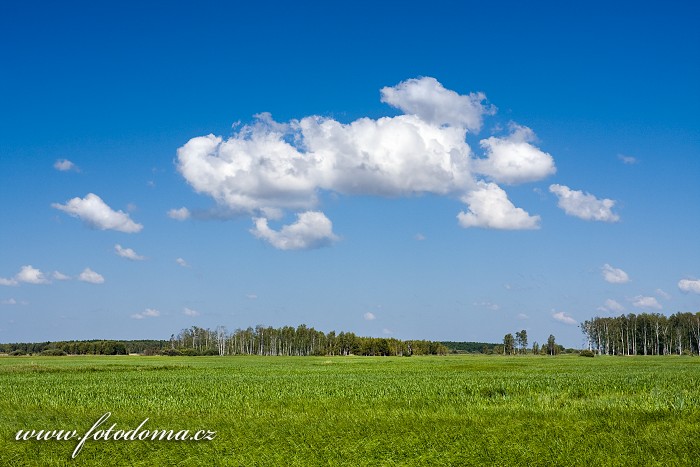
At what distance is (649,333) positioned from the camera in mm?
178250

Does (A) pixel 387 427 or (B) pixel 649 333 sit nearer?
(A) pixel 387 427

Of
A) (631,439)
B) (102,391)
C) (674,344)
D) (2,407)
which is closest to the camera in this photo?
(631,439)

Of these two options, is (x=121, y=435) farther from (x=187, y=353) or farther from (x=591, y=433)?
(x=187, y=353)

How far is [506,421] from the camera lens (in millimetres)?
17391

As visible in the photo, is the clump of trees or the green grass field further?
the clump of trees

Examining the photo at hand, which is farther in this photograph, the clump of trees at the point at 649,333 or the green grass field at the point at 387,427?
the clump of trees at the point at 649,333

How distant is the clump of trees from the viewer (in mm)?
170625

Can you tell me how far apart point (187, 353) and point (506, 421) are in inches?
7341

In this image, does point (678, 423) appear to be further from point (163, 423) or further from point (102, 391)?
point (102, 391)

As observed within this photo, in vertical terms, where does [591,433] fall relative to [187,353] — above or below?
above

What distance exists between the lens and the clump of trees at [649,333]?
17062cm

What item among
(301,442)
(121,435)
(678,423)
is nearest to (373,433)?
(301,442)

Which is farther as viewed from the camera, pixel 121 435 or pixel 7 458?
pixel 121 435

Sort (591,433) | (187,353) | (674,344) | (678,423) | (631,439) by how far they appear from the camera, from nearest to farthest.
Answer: (631,439)
(591,433)
(678,423)
(674,344)
(187,353)
